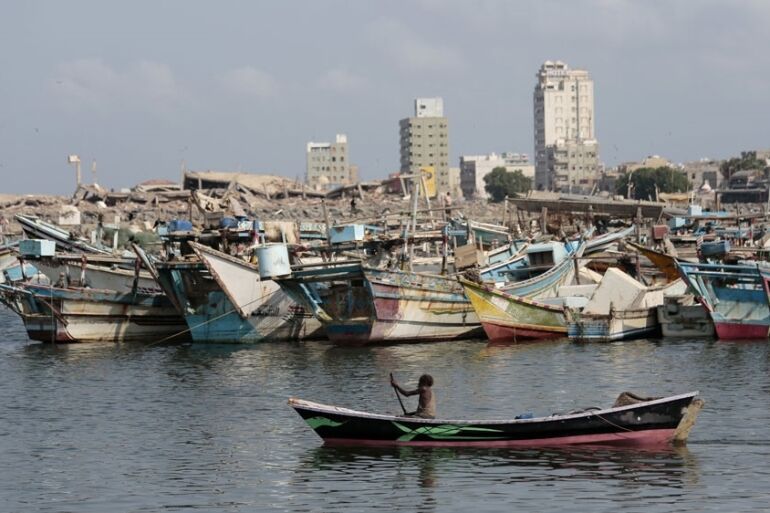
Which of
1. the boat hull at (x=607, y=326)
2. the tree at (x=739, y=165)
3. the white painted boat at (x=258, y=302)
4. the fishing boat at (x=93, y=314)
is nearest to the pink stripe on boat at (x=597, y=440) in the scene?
the boat hull at (x=607, y=326)

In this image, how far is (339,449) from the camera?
21125 millimetres

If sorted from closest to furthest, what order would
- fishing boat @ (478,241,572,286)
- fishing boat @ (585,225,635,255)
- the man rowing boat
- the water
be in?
the water, the man rowing boat, fishing boat @ (478,241,572,286), fishing boat @ (585,225,635,255)

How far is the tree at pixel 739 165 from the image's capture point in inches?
6644

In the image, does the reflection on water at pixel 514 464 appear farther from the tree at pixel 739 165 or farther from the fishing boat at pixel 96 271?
the tree at pixel 739 165

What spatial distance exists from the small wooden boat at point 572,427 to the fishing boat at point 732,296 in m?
13.1

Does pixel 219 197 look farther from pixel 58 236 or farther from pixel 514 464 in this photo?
pixel 514 464

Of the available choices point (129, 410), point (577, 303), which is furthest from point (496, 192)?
point (129, 410)

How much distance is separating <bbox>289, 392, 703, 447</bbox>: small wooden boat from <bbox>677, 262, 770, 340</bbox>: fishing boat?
1313 cm

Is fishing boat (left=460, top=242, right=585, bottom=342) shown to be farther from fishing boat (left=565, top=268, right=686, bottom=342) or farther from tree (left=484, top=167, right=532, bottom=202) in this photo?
tree (left=484, top=167, right=532, bottom=202)

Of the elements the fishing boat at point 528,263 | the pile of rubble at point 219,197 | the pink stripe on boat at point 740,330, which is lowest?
the pink stripe on boat at point 740,330

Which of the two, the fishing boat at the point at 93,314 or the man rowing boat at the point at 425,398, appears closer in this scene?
the man rowing boat at the point at 425,398

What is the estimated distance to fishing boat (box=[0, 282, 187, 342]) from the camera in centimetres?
3891

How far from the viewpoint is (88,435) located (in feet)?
78.0

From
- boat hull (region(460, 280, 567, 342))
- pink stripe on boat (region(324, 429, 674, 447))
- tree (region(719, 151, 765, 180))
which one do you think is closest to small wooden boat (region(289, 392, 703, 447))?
pink stripe on boat (region(324, 429, 674, 447))
